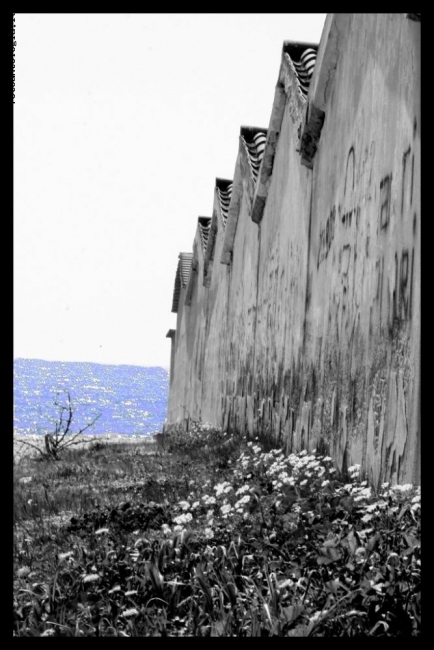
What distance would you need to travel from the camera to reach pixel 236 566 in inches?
150

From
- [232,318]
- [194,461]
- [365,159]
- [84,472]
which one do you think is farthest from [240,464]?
[232,318]

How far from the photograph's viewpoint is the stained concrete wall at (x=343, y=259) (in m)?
4.90

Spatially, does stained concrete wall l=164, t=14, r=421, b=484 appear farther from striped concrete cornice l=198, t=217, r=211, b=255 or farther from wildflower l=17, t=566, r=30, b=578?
striped concrete cornice l=198, t=217, r=211, b=255

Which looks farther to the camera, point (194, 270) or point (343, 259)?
point (194, 270)

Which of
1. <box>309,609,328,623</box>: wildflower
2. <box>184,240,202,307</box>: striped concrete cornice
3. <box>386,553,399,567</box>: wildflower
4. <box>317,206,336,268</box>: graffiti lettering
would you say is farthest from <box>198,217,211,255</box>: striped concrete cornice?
<box>309,609,328,623</box>: wildflower

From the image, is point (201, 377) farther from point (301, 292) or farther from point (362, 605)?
point (362, 605)

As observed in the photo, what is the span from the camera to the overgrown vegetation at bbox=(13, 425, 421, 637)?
312 cm

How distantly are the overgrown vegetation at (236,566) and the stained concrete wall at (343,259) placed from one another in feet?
1.83

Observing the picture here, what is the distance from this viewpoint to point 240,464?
306 inches

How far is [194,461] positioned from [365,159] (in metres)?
4.46

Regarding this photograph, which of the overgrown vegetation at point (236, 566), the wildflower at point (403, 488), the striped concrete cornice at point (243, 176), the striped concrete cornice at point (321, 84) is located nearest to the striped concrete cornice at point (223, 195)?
the striped concrete cornice at point (243, 176)

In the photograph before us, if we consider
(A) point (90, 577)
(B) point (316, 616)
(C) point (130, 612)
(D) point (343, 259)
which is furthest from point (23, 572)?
(D) point (343, 259)

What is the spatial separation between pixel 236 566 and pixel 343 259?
330 centimetres

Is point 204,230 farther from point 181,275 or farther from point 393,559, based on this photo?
point 393,559
